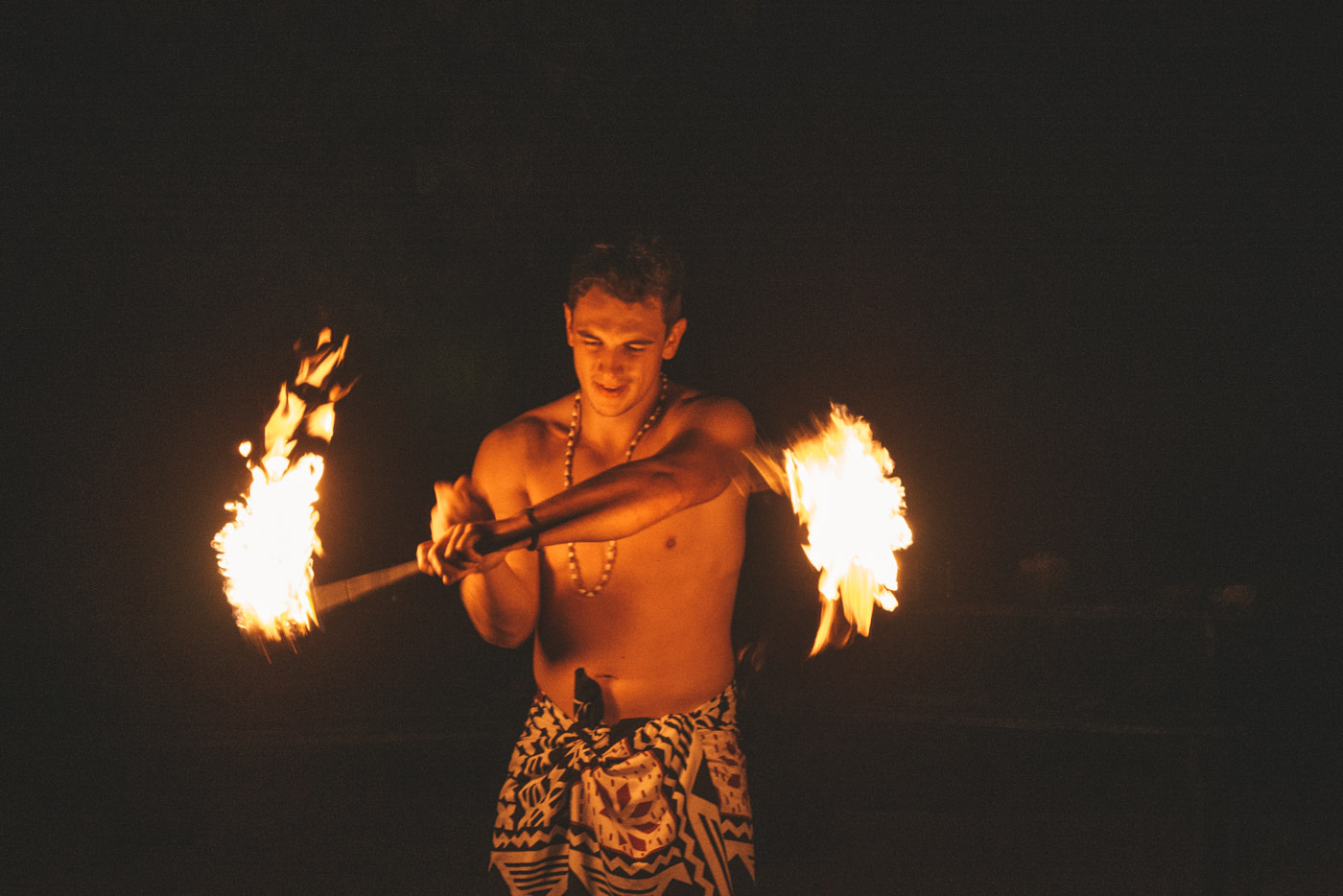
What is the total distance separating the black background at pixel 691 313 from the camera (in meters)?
3.33

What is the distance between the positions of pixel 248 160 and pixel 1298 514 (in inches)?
163

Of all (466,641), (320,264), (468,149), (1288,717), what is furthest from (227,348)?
(1288,717)

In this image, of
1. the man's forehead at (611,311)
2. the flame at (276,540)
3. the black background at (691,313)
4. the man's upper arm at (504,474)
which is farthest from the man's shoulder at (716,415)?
the black background at (691,313)

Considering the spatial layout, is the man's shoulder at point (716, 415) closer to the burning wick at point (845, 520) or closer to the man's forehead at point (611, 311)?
the burning wick at point (845, 520)

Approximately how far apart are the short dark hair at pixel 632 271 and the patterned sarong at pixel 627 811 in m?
0.97

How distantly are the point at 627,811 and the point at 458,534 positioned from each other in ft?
2.84

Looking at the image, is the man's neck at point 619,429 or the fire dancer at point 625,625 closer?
the fire dancer at point 625,625

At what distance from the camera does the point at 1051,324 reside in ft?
11.5

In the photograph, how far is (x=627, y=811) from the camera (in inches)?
92.0

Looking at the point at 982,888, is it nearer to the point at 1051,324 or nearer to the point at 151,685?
the point at 1051,324

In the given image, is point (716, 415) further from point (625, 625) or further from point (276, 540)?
point (276, 540)

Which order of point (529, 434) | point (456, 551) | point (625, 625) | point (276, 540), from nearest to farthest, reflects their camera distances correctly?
point (456, 551) → point (276, 540) → point (625, 625) → point (529, 434)

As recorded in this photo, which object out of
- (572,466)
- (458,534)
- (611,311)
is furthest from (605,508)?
(611,311)

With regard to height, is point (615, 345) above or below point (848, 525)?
above
